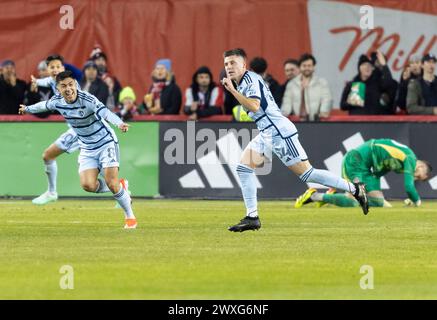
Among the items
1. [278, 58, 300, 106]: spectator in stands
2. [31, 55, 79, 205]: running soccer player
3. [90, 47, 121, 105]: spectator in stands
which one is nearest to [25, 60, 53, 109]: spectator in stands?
Answer: [90, 47, 121, 105]: spectator in stands

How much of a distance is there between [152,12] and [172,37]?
66 cm

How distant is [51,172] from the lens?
74.6ft

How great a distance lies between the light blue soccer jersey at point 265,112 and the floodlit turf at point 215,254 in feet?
4.24

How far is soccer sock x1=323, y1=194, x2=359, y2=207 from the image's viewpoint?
22016 mm

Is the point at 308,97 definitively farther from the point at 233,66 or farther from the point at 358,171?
the point at 233,66

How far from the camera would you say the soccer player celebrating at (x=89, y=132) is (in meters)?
17.6

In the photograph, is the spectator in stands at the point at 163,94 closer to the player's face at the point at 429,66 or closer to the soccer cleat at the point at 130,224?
the player's face at the point at 429,66

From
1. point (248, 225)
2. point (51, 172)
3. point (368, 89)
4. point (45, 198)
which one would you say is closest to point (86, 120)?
point (248, 225)

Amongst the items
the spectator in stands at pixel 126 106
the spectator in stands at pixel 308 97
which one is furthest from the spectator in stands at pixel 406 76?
the spectator in stands at pixel 126 106

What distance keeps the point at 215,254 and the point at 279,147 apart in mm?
3080

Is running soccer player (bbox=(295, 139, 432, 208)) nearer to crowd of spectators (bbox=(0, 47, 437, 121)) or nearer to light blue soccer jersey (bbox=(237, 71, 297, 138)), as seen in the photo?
crowd of spectators (bbox=(0, 47, 437, 121))

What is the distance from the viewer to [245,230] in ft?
55.3
